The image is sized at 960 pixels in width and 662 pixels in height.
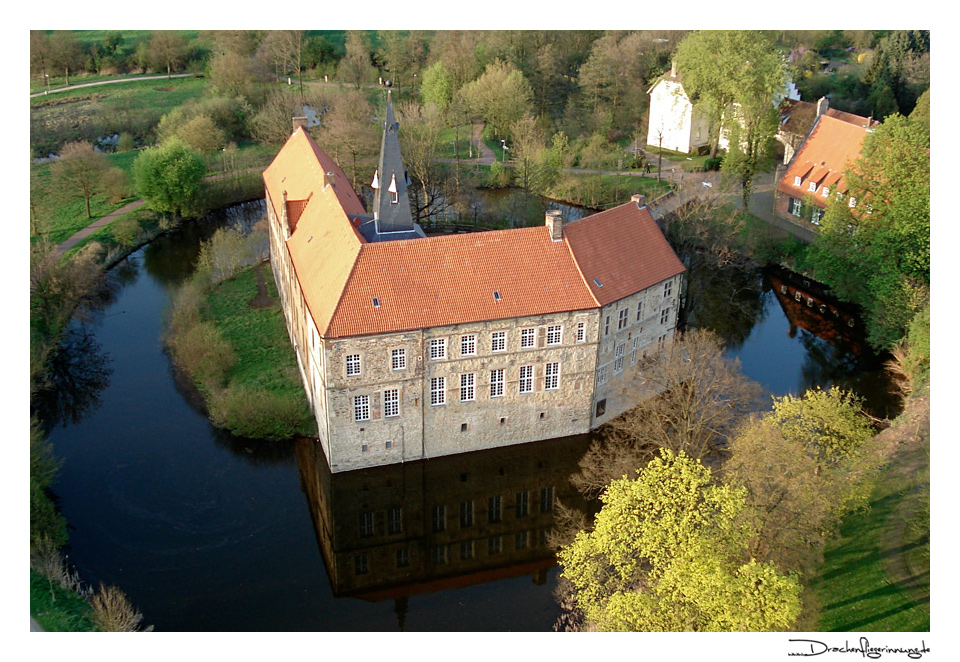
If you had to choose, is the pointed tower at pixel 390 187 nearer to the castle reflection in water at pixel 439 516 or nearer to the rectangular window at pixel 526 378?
the rectangular window at pixel 526 378

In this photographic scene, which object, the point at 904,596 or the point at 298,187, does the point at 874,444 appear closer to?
the point at 904,596

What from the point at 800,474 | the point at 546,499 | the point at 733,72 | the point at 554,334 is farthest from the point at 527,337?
the point at 733,72

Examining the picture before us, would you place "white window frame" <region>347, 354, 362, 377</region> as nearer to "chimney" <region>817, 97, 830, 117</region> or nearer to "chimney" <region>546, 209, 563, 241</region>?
"chimney" <region>546, 209, 563, 241</region>

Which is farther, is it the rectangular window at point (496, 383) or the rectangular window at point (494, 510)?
the rectangular window at point (496, 383)

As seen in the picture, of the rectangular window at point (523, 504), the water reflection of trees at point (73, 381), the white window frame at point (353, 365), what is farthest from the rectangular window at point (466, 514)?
the water reflection of trees at point (73, 381)

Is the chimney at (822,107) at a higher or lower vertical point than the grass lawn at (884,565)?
higher

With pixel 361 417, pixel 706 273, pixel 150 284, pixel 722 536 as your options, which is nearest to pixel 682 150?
pixel 706 273
